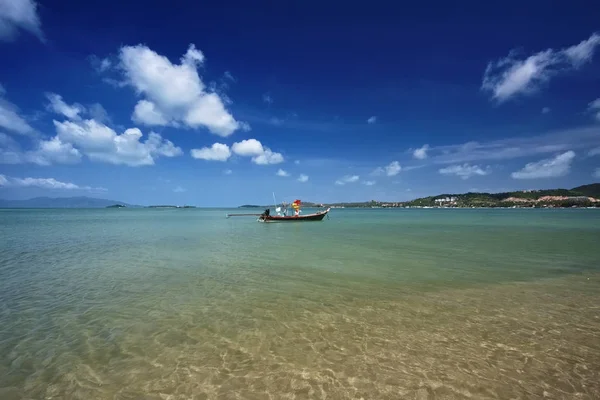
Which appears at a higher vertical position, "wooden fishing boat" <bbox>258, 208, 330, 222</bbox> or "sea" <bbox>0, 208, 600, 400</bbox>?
"wooden fishing boat" <bbox>258, 208, 330, 222</bbox>

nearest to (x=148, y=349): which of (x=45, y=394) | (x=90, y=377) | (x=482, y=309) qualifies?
(x=90, y=377)

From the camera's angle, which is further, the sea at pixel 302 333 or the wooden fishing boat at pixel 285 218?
the wooden fishing boat at pixel 285 218

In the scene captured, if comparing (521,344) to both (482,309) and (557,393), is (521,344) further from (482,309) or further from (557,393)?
(482,309)

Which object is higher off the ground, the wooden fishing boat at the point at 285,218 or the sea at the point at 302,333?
the wooden fishing boat at the point at 285,218

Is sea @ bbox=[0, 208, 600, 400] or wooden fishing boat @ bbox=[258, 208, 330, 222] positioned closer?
sea @ bbox=[0, 208, 600, 400]

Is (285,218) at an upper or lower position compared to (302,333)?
upper

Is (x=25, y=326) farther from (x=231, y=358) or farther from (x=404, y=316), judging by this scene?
(x=404, y=316)

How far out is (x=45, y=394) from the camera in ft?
17.6

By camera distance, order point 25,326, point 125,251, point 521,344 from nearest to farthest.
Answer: point 521,344 → point 25,326 → point 125,251

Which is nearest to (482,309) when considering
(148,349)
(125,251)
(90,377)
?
(148,349)

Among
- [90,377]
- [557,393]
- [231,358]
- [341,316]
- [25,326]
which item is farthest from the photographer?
[341,316]

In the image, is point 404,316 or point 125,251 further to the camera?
point 125,251

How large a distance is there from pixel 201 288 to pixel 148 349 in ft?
18.5

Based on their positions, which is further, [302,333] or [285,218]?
[285,218]
